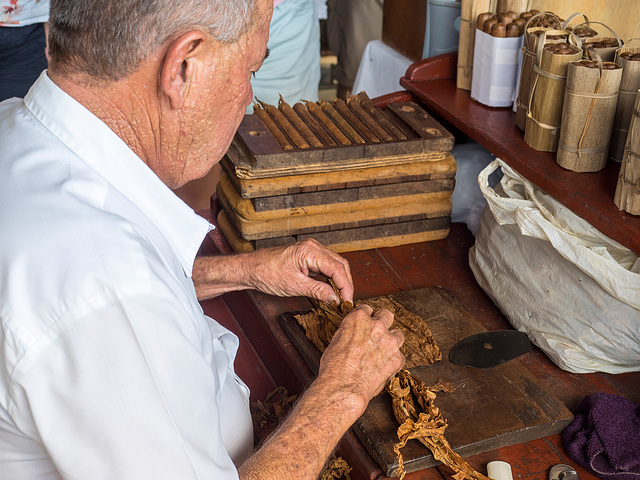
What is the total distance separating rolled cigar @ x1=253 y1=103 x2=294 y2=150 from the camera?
5.53ft

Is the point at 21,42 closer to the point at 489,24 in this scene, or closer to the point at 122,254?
the point at 489,24

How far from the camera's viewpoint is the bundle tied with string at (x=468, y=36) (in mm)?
1872

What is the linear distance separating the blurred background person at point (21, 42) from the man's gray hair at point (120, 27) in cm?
191

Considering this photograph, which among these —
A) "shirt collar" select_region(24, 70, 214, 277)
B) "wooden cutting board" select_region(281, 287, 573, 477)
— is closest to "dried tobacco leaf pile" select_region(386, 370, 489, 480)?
"wooden cutting board" select_region(281, 287, 573, 477)

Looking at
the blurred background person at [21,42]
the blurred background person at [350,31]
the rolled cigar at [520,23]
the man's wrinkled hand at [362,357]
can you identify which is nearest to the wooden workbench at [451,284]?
the man's wrinkled hand at [362,357]

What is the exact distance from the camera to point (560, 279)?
1405mm

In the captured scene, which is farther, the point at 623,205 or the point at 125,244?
the point at 623,205

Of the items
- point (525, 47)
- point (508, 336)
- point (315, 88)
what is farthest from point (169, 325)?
point (315, 88)

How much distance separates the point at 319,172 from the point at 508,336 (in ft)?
1.96

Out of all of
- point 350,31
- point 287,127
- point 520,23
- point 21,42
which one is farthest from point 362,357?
point 350,31

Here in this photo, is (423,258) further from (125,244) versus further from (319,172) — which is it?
(125,244)

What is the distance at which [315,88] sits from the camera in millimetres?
3531

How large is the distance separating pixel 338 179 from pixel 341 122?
208 millimetres

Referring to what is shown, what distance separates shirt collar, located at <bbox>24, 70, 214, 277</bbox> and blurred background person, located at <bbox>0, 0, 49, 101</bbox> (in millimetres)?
1886
